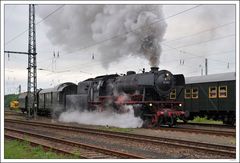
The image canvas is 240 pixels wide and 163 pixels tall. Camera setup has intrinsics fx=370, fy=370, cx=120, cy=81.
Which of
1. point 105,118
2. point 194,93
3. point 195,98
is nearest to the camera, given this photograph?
point 105,118

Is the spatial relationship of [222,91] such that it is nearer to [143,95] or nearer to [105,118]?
[143,95]

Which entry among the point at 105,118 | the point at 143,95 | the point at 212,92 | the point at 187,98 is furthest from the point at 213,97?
the point at 105,118

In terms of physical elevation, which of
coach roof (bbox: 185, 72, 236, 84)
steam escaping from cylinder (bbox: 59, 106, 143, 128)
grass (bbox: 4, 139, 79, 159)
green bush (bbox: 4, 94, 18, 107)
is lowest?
grass (bbox: 4, 139, 79, 159)

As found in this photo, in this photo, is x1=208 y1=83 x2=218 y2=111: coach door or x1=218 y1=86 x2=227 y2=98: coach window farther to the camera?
x1=208 y1=83 x2=218 y2=111: coach door

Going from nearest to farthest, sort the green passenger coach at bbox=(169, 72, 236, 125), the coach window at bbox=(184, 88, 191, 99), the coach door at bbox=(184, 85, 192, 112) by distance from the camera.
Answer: the green passenger coach at bbox=(169, 72, 236, 125) < the coach door at bbox=(184, 85, 192, 112) < the coach window at bbox=(184, 88, 191, 99)

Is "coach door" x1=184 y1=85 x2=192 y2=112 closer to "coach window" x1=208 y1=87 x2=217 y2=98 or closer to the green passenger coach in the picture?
the green passenger coach

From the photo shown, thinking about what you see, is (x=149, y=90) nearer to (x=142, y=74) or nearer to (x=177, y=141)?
(x=142, y=74)

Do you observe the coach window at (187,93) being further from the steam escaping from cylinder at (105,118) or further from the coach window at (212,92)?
the steam escaping from cylinder at (105,118)

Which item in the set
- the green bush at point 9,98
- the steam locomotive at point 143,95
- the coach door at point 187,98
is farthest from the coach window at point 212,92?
the green bush at point 9,98

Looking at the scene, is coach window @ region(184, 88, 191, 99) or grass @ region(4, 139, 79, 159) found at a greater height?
coach window @ region(184, 88, 191, 99)

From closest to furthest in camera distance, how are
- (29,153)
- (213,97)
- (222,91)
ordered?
(29,153)
(222,91)
(213,97)

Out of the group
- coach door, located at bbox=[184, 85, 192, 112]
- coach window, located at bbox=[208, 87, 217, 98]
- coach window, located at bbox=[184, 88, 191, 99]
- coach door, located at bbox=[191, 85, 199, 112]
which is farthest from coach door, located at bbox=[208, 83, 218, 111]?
coach window, located at bbox=[184, 88, 191, 99]

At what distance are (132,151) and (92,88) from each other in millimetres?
12592

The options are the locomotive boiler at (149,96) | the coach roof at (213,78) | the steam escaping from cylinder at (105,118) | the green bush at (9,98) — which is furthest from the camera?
the green bush at (9,98)
